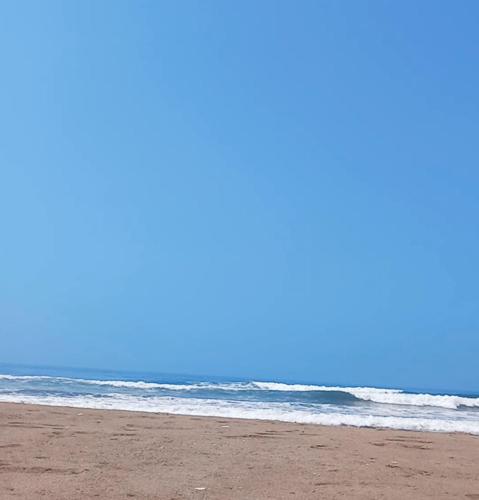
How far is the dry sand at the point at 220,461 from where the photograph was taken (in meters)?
5.59

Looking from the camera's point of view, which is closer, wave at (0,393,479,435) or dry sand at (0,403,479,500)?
dry sand at (0,403,479,500)

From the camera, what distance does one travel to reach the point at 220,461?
7.26 meters

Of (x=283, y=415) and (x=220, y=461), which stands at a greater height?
(x=283, y=415)

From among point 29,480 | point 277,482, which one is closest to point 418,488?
point 277,482

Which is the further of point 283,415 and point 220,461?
point 283,415

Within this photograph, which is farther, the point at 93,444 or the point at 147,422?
the point at 147,422

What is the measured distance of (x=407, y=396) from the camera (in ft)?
88.2

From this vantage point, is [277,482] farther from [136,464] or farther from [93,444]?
[93,444]

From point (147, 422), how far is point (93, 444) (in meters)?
3.59

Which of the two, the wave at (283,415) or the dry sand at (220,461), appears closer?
the dry sand at (220,461)

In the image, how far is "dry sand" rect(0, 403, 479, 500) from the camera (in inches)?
220

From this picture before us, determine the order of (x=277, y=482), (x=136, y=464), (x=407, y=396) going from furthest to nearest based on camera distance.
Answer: (x=407, y=396), (x=136, y=464), (x=277, y=482)

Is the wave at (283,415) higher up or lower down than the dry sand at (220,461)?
higher up

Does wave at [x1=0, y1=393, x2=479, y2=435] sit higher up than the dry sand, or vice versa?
wave at [x1=0, y1=393, x2=479, y2=435]
